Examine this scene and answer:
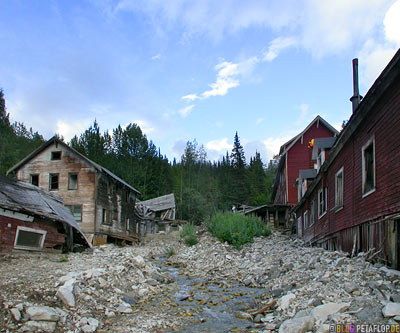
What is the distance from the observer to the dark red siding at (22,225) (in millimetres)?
11863

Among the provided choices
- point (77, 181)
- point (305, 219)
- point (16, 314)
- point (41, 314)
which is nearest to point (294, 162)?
point (305, 219)

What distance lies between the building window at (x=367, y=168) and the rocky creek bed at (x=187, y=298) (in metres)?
2.15

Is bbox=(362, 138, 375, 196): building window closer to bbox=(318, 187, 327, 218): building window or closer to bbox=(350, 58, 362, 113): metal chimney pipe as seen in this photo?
bbox=(350, 58, 362, 113): metal chimney pipe

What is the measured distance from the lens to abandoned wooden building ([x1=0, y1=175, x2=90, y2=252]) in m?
12.1

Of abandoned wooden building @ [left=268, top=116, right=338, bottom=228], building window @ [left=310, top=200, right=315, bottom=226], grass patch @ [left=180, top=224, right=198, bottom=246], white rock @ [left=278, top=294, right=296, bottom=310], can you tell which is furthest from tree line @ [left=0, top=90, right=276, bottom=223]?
white rock @ [left=278, top=294, right=296, bottom=310]

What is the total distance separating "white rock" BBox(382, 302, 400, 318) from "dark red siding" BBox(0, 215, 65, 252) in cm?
1109

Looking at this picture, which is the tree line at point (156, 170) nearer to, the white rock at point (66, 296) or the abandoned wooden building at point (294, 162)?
the abandoned wooden building at point (294, 162)

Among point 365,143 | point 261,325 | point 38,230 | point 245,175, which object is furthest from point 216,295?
point 245,175

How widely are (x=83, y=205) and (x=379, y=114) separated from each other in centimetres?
2278

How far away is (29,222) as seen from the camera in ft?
42.9

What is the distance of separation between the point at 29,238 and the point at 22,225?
678 millimetres

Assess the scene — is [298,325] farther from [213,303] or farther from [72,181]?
[72,181]

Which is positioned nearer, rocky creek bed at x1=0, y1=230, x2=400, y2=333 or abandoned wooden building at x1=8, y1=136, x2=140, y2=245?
rocky creek bed at x1=0, y1=230, x2=400, y2=333

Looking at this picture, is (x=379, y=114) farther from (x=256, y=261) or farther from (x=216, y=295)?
(x=256, y=261)
